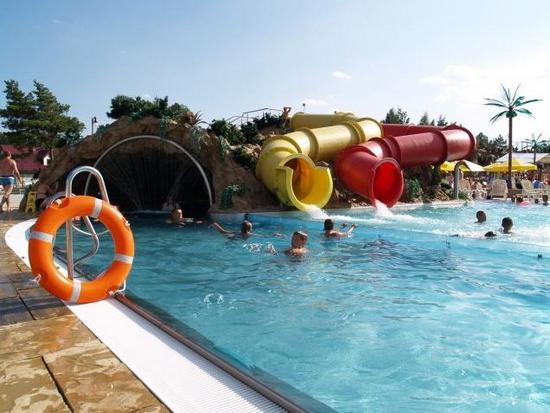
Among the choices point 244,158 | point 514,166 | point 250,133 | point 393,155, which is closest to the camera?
point 244,158

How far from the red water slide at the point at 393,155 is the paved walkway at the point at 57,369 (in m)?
10.8

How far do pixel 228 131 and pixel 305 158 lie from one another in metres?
3.44

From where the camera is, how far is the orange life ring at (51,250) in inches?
158

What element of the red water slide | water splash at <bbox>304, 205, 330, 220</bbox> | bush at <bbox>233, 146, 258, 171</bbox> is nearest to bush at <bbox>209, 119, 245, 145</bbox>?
bush at <bbox>233, 146, 258, 171</bbox>

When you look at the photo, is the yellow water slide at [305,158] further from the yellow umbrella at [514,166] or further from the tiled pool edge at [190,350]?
the yellow umbrella at [514,166]

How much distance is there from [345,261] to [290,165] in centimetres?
753

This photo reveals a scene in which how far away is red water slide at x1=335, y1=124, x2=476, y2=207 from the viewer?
546 inches

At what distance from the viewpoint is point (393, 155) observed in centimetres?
1530

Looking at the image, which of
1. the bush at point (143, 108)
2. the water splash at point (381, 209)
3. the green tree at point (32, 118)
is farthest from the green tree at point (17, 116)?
the water splash at point (381, 209)

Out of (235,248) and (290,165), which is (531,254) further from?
(290,165)

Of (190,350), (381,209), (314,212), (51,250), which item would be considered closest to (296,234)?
(51,250)

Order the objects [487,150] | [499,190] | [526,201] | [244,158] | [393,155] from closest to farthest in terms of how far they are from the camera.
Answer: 1. [244,158]
2. [393,155]
3. [526,201]
4. [499,190]
5. [487,150]

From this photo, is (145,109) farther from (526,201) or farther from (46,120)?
(46,120)

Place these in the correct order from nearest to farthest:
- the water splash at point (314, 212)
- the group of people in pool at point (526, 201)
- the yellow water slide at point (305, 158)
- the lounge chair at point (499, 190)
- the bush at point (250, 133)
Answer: the water splash at point (314, 212) < the yellow water slide at point (305, 158) < the bush at point (250, 133) < the group of people in pool at point (526, 201) < the lounge chair at point (499, 190)
